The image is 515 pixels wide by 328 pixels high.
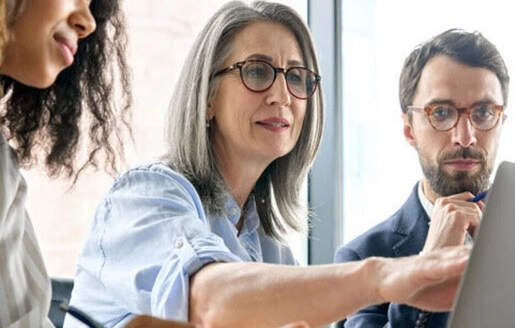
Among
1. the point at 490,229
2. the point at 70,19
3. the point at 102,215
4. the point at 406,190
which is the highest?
the point at 70,19

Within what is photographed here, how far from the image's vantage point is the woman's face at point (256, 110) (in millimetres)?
2057

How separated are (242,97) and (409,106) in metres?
0.60

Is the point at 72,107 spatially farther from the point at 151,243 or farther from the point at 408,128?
the point at 408,128

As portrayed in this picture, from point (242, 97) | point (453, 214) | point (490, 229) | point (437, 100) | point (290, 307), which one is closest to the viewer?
point (490, 229)

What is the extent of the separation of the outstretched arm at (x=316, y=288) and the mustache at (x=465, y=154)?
102 centimetres

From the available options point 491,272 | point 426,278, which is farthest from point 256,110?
point 491,272

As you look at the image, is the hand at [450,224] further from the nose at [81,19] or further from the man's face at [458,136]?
the nose at [81,19]

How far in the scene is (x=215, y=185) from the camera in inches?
79.3

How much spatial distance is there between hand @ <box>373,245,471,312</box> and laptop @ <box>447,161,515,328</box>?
0.19 feet

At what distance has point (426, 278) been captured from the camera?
1.12 metres

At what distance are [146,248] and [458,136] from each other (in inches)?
39.7

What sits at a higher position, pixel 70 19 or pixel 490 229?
pixel 70 19

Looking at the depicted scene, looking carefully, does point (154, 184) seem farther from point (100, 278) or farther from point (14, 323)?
point (14, 323)

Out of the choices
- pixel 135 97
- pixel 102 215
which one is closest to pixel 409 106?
pixel 102 215
